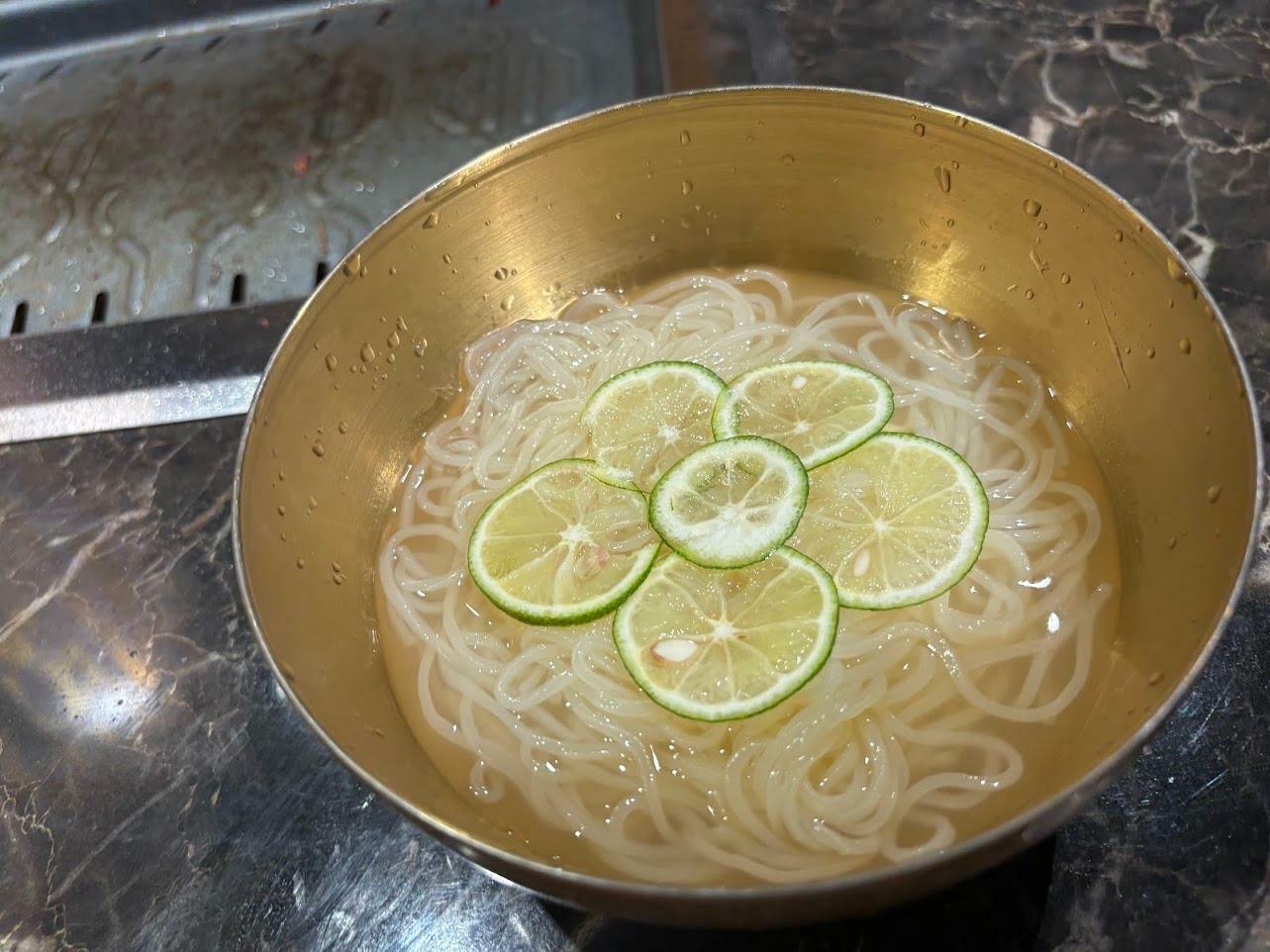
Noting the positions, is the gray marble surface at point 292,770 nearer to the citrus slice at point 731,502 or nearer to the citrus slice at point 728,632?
the citrus slice at point 728,632

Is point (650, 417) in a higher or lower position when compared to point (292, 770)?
higher

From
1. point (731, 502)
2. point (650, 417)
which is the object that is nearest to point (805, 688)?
point (731, 502)

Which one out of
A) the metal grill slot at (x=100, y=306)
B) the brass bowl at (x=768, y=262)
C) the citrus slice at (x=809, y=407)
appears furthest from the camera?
the metal grill slot at (x=100, y=306)

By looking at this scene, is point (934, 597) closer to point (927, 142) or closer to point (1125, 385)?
point (1125, 385)

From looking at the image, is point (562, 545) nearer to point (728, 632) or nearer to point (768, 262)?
point (728, 632)

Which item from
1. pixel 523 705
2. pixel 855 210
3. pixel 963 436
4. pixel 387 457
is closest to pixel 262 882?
pixel 523 705

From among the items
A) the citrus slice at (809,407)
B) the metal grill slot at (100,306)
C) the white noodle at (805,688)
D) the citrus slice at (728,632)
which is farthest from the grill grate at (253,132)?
the citrus slice at (728,632)

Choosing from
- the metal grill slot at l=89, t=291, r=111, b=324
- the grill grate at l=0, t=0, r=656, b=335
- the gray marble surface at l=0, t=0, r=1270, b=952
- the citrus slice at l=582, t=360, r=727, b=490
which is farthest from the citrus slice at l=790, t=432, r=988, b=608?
the metal grill slot at l=89, t=291, r=111, b=324
